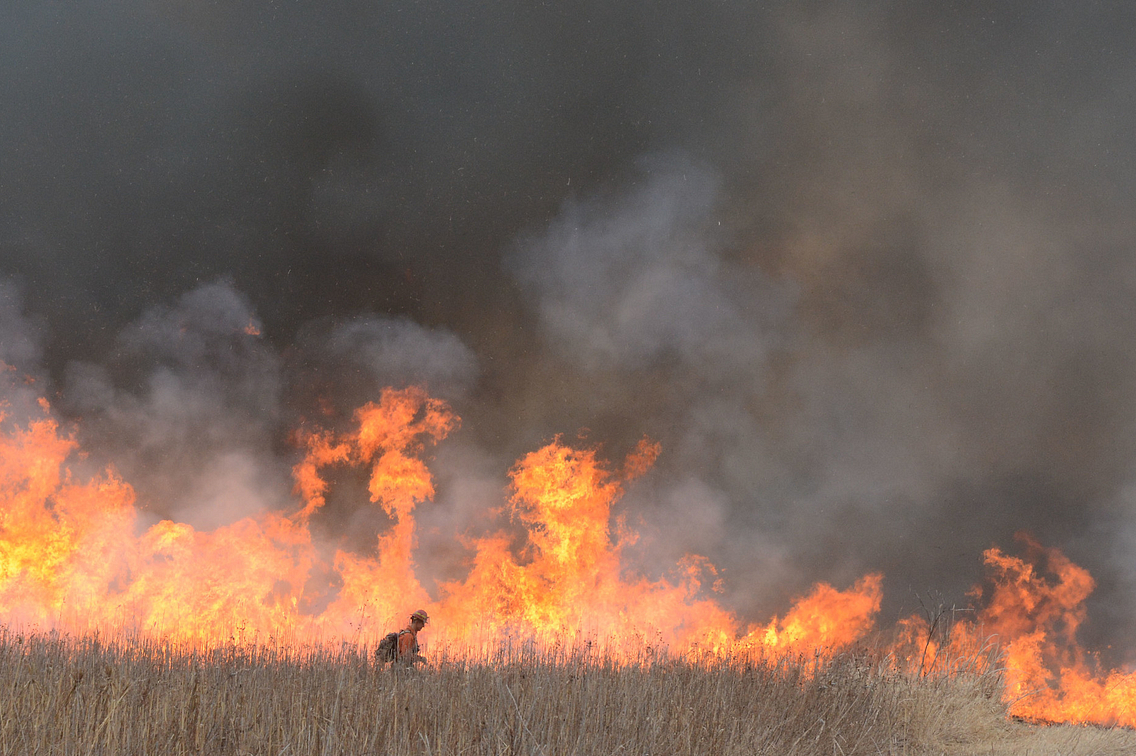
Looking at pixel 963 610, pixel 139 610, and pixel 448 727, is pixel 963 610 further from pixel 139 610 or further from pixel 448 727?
pixel 139 610

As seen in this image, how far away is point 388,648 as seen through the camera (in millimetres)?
9859

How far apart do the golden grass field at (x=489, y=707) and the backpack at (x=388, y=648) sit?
1.02 ft

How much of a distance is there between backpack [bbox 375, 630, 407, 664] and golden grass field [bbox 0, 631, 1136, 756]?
1.02 feet

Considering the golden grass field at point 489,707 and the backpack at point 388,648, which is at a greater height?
the backpack at point 388,648

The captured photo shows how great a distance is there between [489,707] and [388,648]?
151 inches

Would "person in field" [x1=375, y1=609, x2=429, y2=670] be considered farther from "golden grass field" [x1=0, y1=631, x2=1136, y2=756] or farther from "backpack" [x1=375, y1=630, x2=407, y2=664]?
"golden grass field" [x1=0, y1=631, x2=1136, y2=756]

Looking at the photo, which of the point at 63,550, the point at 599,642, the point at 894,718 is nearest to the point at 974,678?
the point at 894,718

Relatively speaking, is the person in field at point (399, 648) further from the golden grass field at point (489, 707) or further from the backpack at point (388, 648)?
the golden grass field at point (489, 707)

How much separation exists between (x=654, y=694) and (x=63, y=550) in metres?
22.9

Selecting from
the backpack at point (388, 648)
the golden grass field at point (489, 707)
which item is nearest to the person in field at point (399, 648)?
the backpack at point (388, 648)

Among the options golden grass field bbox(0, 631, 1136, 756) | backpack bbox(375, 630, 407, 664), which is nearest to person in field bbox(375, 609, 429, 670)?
backpack bbox(375, 630, 407, 664)

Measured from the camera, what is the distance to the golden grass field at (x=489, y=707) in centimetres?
543

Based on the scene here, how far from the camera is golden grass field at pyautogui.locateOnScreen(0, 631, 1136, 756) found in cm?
543

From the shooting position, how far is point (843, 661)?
972 centimetres
